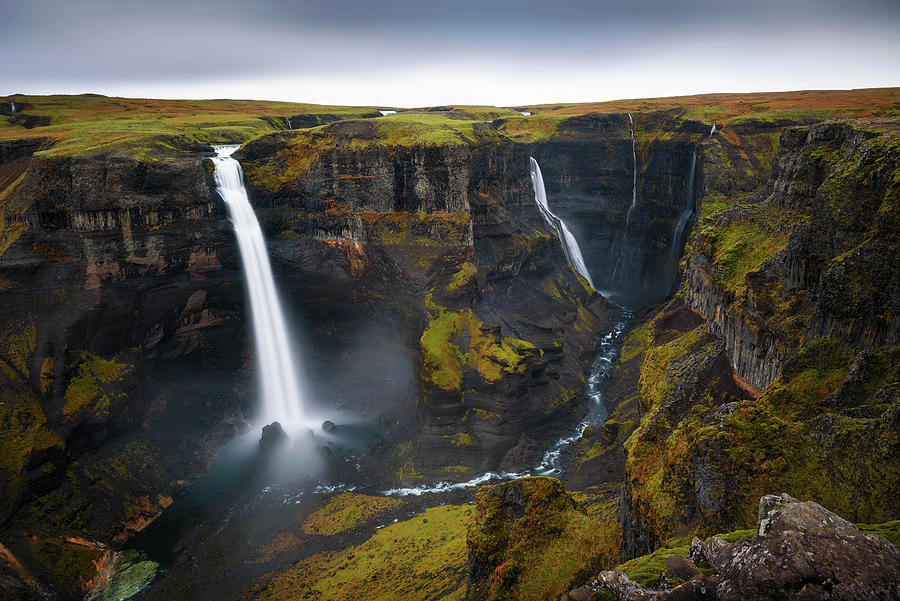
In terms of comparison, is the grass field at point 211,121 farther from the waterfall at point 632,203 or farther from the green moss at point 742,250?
the green moss at point 742,250

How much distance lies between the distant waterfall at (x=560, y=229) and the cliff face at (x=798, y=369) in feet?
150

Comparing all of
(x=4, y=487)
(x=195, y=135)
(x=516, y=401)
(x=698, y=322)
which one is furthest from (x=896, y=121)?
(x=195, y=135)

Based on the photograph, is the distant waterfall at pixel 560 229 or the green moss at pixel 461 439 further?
the distant waterfall at pixel 560 229

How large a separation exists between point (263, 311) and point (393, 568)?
2772 cm

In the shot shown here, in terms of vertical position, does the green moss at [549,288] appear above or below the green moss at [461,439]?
above

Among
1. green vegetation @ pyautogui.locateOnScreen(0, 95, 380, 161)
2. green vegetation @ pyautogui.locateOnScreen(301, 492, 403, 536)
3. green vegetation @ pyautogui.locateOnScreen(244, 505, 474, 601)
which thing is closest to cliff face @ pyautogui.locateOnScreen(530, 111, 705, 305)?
green vegetation @ pyautogui.locateOnScreen(0, 95, 380, 161)

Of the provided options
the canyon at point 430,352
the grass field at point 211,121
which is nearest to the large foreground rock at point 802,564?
the canyon at point 430,352

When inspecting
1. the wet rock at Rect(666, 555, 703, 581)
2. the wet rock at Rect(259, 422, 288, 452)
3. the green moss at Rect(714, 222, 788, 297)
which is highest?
the green moss at Rect(714, 222, 788, 297)

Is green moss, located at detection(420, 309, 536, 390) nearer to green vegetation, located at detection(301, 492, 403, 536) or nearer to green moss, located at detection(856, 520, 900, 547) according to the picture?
green vegetation, located at detection(301, 492, 403, 536)

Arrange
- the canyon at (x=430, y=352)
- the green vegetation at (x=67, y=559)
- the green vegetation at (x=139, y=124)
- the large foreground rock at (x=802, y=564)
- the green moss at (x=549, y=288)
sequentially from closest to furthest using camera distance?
the large foreground rock at (x=802, y=564)
the canyon at (x=430, y=352)
the green vegetation at (x=67, y=559)
the green vegetation at (x=139, y=124)
the green moss at (x=549, y=288)

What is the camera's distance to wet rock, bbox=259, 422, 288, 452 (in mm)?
42188

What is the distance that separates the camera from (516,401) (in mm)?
40812

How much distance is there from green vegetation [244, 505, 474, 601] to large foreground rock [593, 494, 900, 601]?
16215mm

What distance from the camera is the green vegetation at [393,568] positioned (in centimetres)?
2467
